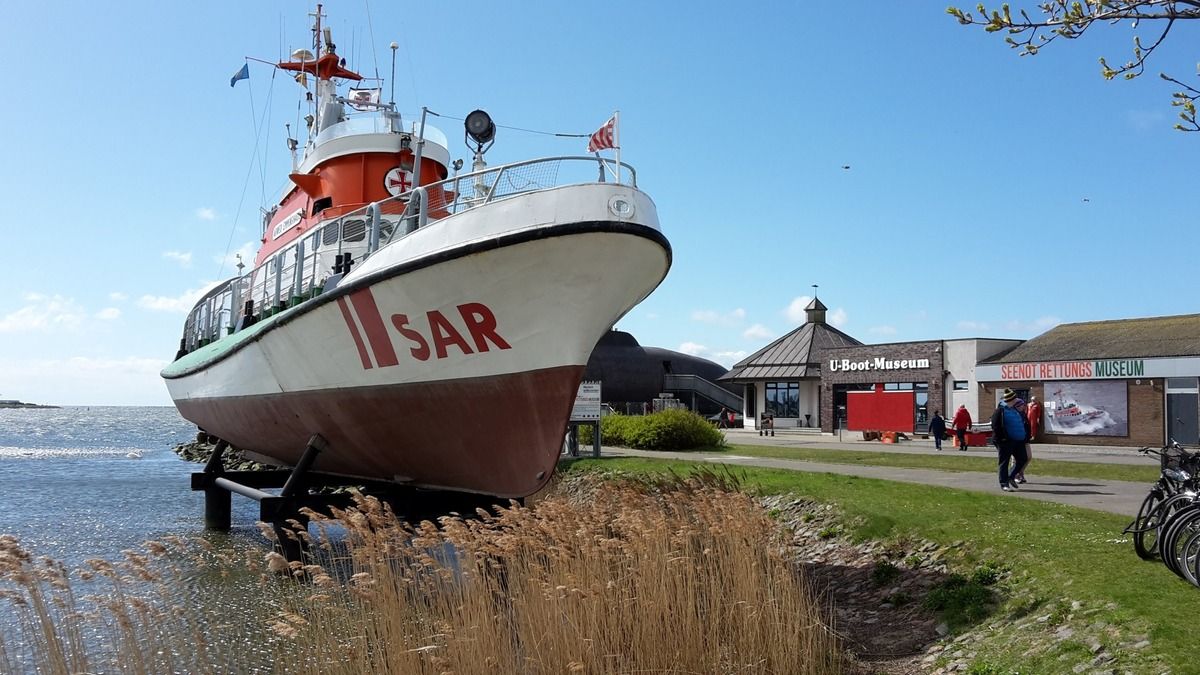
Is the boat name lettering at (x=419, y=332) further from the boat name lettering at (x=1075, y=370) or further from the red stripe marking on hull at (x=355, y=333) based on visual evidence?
the boat name lettering at (x=1075, y=370)

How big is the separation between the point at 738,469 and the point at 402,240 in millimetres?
8310

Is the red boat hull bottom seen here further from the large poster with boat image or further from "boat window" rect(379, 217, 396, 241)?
the large poster with boat image

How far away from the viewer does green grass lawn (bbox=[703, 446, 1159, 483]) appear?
52.5 feet

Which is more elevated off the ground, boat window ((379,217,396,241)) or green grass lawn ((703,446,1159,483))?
boat window ((379,217,396,241))

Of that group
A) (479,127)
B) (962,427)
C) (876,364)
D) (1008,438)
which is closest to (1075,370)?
(962,427)

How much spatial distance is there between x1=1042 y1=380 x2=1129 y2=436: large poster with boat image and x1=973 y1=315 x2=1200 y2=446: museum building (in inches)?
1.1

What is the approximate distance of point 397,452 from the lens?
1118 cm

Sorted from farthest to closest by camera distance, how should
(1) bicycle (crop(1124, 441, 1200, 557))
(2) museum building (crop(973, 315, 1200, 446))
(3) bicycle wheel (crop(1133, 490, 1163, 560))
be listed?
(2) museum building (crop(973, 315, 1200, 446)) < (3) bicycle wheel (crop(1133, 490, 1163, 560)) < (1) bicycle (crop(1124, 441, 1200, 557))

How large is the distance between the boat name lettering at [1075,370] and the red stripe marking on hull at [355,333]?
2598 centimetres

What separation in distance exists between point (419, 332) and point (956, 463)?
43.3 feet

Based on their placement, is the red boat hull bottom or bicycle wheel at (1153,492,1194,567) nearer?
bicycle wheel at (1153,492,1194,567)

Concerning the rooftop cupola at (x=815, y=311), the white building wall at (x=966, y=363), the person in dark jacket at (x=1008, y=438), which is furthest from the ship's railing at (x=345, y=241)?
the rooftop cupola at (x=815, y=311)

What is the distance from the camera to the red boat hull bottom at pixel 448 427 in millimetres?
9648

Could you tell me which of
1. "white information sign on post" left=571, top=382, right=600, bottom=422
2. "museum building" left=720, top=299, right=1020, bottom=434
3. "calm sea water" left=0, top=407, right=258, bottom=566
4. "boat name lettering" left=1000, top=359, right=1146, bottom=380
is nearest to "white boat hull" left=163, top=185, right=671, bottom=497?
"calm sea water" left=0, top=407, right=258, bottom=566
